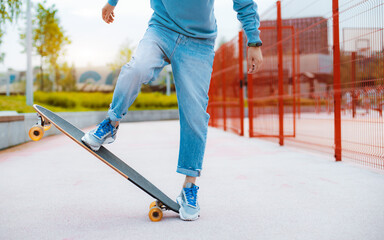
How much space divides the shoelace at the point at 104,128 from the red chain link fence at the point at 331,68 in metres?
2.52

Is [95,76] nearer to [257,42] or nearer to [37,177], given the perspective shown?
[37,177]

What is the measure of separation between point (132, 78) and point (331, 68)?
323 centimetres

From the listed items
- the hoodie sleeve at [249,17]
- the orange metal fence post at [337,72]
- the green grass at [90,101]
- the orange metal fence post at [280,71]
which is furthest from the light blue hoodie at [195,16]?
the green grass at [90,101]

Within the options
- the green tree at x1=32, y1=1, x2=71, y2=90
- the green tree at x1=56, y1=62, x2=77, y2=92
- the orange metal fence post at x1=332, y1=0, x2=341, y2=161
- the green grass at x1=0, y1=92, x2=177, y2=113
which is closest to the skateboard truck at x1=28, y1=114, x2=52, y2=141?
the orange metal fence post at x1=332, y1=0, x2=341, y2=161

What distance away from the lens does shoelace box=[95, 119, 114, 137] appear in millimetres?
1920

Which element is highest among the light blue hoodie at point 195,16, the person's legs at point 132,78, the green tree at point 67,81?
the green tree at point 67,81

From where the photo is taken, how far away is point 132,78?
1.87 m

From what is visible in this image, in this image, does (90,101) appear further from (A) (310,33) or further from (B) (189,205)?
(B) (189,205)

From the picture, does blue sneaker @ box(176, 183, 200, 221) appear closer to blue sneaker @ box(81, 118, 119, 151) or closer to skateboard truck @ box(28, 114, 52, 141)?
blue sneaker @ box(81, 118, 119, 151)

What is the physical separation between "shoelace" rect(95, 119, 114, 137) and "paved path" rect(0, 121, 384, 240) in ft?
1.56

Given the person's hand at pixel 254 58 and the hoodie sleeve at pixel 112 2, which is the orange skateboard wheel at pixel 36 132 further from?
the person's hand at pixel 254 58

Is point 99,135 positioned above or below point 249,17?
below

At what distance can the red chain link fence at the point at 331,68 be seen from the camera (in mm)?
3527

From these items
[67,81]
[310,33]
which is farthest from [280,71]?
[67,81]
